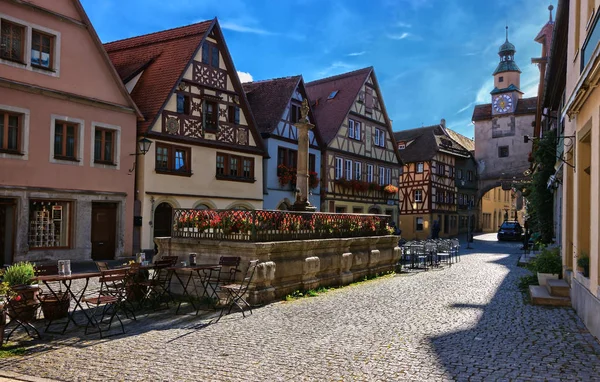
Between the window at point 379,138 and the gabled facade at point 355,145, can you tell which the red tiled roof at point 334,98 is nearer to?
the gabled facade at point 355,145

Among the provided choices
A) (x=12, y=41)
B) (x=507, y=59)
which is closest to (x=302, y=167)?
(x=12, y=41)

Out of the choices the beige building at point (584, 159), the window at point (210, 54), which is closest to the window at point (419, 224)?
the window at point (210, 54)

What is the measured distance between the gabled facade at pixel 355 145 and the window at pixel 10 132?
16304 millimetres

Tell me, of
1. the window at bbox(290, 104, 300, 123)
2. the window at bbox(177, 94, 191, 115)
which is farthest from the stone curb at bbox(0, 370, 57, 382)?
the window at bbox(290, 104, 300, 123)

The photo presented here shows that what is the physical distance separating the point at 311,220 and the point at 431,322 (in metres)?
4.05

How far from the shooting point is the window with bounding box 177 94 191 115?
21348 millimetres

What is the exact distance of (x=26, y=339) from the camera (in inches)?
278

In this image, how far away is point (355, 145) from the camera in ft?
105

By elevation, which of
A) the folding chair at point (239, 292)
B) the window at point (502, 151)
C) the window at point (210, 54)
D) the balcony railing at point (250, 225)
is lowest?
the folding chair at point (239, 292)

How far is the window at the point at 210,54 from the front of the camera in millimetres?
22359

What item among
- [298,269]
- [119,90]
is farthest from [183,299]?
[119,90]

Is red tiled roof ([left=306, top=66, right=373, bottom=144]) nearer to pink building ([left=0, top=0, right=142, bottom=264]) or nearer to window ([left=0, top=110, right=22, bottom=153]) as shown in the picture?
pink building ([left=0, top=0, right=142, bottom=264])

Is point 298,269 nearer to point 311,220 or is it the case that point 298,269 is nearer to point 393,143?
point 311,220

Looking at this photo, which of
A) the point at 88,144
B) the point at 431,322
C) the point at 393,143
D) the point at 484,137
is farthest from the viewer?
the point at 484,137
